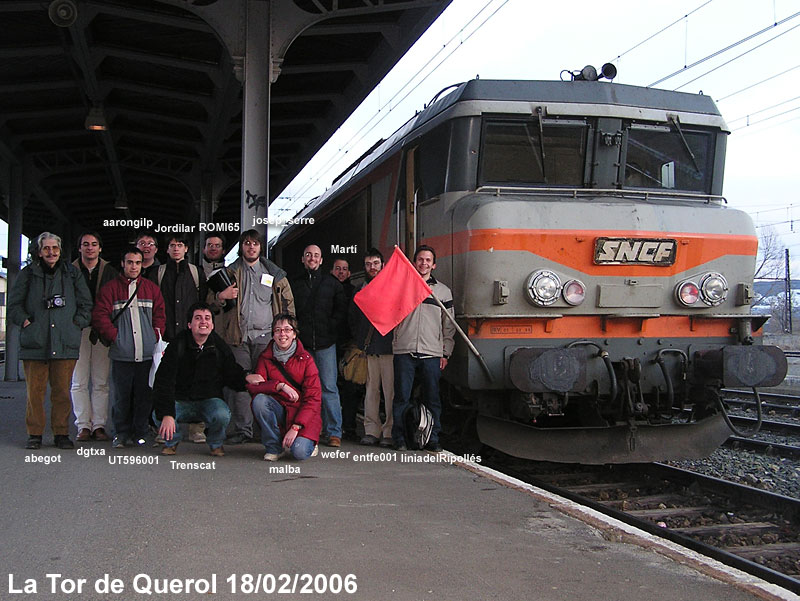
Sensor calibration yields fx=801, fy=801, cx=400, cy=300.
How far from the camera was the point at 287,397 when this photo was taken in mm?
6691

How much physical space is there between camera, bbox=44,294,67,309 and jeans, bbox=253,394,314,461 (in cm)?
204

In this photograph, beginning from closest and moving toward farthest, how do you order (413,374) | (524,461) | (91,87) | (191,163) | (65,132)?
(413,374) → (524,461) → (91,87) → (65,132) → (191,163)

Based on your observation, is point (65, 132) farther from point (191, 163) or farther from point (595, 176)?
point (595, 176)

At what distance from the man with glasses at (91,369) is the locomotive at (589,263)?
122 inches

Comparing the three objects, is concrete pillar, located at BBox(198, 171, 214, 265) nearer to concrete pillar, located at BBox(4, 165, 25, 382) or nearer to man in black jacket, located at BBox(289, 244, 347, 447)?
concrete pillar, located at BBox(4, 165, 25, 382)

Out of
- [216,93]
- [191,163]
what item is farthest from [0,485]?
[191,163]

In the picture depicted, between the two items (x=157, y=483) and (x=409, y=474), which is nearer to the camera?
(x=157, y=483)

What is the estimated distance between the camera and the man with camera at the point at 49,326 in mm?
7125

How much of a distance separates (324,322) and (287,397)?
1.29 metres

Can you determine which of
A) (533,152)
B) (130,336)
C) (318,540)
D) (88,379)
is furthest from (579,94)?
(88,379)

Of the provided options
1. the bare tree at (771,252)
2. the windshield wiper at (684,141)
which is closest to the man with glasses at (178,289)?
the windshield wiper at (684,141)

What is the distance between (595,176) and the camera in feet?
24.5

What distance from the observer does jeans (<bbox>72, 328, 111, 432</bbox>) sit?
7.64 meters

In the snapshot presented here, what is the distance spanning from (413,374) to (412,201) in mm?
1775
